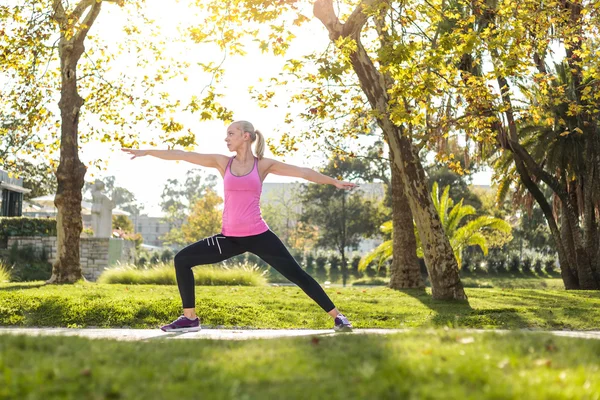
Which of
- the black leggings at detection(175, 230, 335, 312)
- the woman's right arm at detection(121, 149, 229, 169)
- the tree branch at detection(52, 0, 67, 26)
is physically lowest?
the black leggings at detection(175, 230, 335, 312)

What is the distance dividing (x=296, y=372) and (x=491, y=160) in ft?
81.6

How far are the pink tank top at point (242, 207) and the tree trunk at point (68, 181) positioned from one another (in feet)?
33.1

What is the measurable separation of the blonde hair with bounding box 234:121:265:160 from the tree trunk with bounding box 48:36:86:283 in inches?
393

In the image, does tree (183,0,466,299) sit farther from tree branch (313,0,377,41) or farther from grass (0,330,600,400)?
grass (0,330,600,400)

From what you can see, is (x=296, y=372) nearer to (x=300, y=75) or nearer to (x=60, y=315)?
(x=60, y=315)

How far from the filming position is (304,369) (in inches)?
143

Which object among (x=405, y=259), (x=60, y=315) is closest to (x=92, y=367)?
(x=60, y=315)

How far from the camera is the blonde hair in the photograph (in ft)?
23.8

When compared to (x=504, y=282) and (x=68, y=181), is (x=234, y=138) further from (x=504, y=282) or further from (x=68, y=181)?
(x=504, y=282)

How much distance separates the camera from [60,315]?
370 inches

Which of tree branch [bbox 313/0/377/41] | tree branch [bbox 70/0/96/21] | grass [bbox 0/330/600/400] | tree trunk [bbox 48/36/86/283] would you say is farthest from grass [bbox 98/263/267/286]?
grass [bbox 0/330/600/400]

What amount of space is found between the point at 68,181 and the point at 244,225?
10.4 metres

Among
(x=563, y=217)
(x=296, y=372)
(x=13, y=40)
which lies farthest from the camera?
(x=563, y=217)

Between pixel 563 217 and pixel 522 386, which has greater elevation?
pixel 563 217
